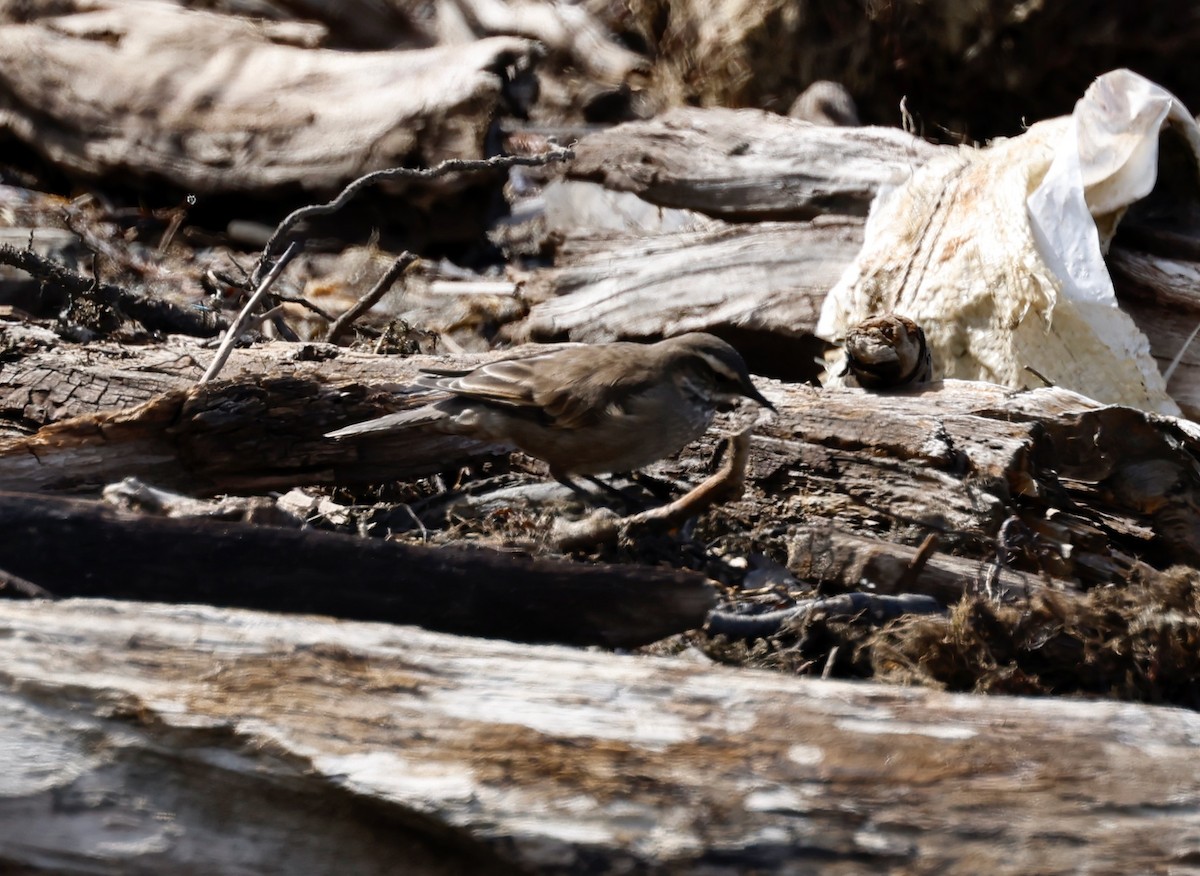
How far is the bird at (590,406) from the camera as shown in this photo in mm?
5047

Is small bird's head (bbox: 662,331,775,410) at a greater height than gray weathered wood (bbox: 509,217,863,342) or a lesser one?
lesser

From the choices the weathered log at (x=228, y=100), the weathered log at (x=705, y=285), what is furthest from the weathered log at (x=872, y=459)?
the weathered log at (x=228, y=100)

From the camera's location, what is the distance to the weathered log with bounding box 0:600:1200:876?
103 inches

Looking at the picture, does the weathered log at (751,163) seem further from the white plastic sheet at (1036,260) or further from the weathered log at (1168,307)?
the weathered log at (1168,307)

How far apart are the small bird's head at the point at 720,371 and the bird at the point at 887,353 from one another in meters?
0.51

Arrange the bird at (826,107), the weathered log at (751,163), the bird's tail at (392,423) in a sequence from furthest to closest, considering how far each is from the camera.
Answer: the bird at (826,107) < the weathered log at (751,163) < the bird's tail at (392,423)

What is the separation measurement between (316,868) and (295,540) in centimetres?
101

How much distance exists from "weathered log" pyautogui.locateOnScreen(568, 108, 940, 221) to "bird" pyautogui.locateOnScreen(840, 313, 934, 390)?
202 cm

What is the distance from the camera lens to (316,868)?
2684 mm

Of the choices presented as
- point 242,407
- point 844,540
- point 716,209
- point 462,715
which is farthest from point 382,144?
point 462,715

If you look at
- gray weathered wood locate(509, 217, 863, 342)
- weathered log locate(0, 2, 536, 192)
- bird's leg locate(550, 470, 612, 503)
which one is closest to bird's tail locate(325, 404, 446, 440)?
bird's leg locate(550, 470, 612, 503)

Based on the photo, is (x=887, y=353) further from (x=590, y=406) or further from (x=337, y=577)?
(x=337, y=577)

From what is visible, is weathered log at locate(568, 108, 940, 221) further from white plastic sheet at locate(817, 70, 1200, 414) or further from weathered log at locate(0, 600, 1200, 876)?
weathered log at locate(0, 600, 1200, 876)

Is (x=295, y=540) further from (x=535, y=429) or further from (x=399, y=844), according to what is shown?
(x=535, y=429)
